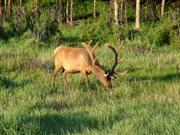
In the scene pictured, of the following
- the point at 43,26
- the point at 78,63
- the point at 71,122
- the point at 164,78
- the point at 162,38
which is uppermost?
the point at 43,26

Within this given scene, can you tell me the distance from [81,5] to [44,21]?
15121mm

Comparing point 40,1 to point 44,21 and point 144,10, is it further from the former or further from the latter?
point 44,21

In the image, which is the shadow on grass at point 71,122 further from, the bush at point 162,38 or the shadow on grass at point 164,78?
the bush at point 162,38

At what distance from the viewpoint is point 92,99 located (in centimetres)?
1116

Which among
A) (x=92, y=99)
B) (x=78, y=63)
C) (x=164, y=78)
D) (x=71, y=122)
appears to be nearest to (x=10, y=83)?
(x=78, y=63)

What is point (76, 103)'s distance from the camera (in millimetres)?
10750

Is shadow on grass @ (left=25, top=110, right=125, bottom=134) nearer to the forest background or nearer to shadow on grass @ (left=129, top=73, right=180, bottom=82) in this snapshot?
the forest background

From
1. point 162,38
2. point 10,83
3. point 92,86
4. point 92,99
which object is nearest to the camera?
point 92,99

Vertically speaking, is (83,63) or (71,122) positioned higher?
(83,63)

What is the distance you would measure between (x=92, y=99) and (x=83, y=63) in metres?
1.76

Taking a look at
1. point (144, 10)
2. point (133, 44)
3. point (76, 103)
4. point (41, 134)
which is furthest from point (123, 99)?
point (144, 10)

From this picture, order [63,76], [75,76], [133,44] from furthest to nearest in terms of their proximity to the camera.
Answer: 1. [133,44]
2. [75,76]
3. [63,76]

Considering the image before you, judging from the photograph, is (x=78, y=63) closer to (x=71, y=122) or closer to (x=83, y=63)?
(x=83, y=63)

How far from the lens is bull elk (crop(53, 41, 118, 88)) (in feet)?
41.0
